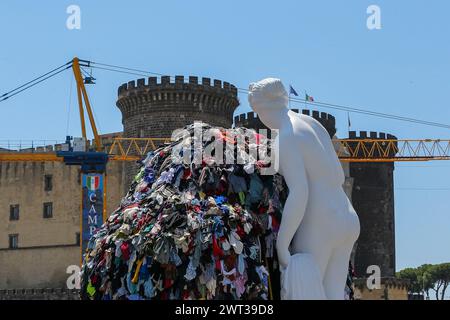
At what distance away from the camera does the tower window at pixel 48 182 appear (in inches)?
2825

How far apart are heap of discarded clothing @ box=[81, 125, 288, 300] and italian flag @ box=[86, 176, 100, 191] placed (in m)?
53.6

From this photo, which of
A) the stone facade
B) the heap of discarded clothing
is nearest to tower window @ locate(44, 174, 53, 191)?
the stone facade

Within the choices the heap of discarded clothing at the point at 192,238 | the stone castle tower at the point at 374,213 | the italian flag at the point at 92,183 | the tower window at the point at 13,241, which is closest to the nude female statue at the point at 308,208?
the heap of discarded clothing at the point at 192,238

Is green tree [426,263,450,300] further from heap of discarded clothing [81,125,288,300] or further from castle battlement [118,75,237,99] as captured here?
heap of discarded clothing [81,125,288,300]

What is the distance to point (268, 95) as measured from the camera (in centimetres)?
1187

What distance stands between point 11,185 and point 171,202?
62.4m

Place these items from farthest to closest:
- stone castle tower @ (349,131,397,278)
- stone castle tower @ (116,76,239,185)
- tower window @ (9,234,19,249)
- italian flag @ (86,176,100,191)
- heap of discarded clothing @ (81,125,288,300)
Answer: stone castle tower @ (349,131,397,278) < tower window @ (9,234,19,249) < stone castle tower @ (116,76,239,185) < italian flag @ (86,176,100,191) < heap of discarded clothing @ (81,125,288,300)

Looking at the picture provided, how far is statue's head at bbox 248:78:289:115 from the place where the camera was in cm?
1186

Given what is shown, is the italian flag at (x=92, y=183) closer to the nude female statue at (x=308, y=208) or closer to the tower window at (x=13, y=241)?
the tower window at (x=13, y=241)

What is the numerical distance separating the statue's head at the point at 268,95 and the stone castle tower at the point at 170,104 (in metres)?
56.3
